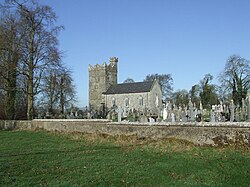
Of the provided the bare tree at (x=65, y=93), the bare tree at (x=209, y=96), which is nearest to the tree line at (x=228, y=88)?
the bare tree at (x=209, y=96)

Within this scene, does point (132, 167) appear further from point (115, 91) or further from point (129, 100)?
point (115, 91)

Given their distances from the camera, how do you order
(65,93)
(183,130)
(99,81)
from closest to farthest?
(183,130) → (65,93) → (99,81)

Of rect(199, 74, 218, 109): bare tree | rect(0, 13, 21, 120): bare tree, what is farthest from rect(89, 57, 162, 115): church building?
rect(0, 13, 21, 120): bare tree

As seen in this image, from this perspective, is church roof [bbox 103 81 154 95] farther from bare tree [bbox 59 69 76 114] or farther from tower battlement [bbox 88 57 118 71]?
bare tree [bbox 59 69 76 114]

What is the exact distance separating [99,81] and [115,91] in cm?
436

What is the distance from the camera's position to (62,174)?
330 inches

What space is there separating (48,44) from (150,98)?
96.2 ft

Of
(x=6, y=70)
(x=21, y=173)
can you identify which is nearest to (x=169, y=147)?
(x=21, y=173)

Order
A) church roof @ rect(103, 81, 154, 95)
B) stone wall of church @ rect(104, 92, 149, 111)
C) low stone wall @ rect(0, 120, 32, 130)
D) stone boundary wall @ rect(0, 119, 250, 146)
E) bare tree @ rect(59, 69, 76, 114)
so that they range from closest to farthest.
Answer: stone boundary wall @ rect(0, 119, 250, 146) → low stone wall @ rect(0, 120, 32, 130) → bare tree @ rect(59, 69, 76, 114) → stone wall of church @ rect(104, 92, 149, 111) → church roof @ rect(103, 81, 154, 95)

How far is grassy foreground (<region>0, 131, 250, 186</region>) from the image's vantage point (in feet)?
24.8

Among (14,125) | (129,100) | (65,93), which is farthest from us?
(129,100)

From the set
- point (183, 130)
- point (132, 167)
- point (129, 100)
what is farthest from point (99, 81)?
Result: point (132, 167)

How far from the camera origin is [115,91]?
188 feet

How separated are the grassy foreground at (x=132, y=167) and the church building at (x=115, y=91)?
1546 inches
